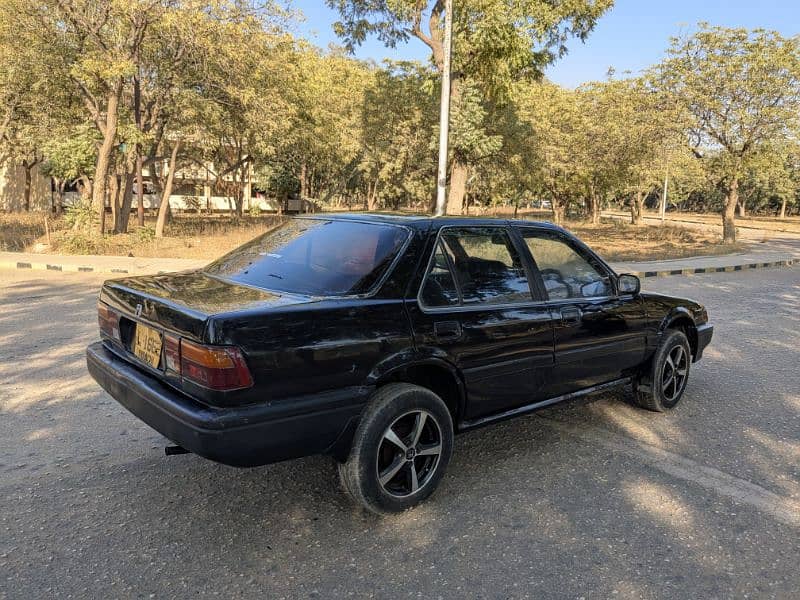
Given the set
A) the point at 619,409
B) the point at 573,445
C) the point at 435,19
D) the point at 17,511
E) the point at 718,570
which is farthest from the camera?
the point at 435,19

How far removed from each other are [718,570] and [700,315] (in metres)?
2.94

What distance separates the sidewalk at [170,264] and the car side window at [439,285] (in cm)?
1016

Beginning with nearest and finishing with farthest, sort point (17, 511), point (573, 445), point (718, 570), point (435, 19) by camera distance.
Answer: point (718, 570)
point (17, 511)
point (573, 445)
point (435, 19)

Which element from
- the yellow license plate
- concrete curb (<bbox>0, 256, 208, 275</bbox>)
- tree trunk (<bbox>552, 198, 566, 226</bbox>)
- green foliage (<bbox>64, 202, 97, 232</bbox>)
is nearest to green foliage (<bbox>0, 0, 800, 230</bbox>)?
green foliage (<bbox>64, 202, 97, 232</bbox>)

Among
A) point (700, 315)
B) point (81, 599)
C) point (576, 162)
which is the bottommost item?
point (81, 599)

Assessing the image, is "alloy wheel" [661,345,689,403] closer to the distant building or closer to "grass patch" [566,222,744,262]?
"grass patch" [566,222,744,262]

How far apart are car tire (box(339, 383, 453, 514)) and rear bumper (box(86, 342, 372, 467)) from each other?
0.10m

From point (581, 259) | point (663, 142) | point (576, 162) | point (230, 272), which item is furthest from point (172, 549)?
point (576, 162)

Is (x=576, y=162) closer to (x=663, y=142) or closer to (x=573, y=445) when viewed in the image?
(x=663, y=142)

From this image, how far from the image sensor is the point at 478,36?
16.8 meters

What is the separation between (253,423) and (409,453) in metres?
0.92

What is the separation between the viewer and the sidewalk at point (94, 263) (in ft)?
45.5

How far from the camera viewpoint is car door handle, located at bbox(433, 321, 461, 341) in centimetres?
336

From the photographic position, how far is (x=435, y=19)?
20.4 m
